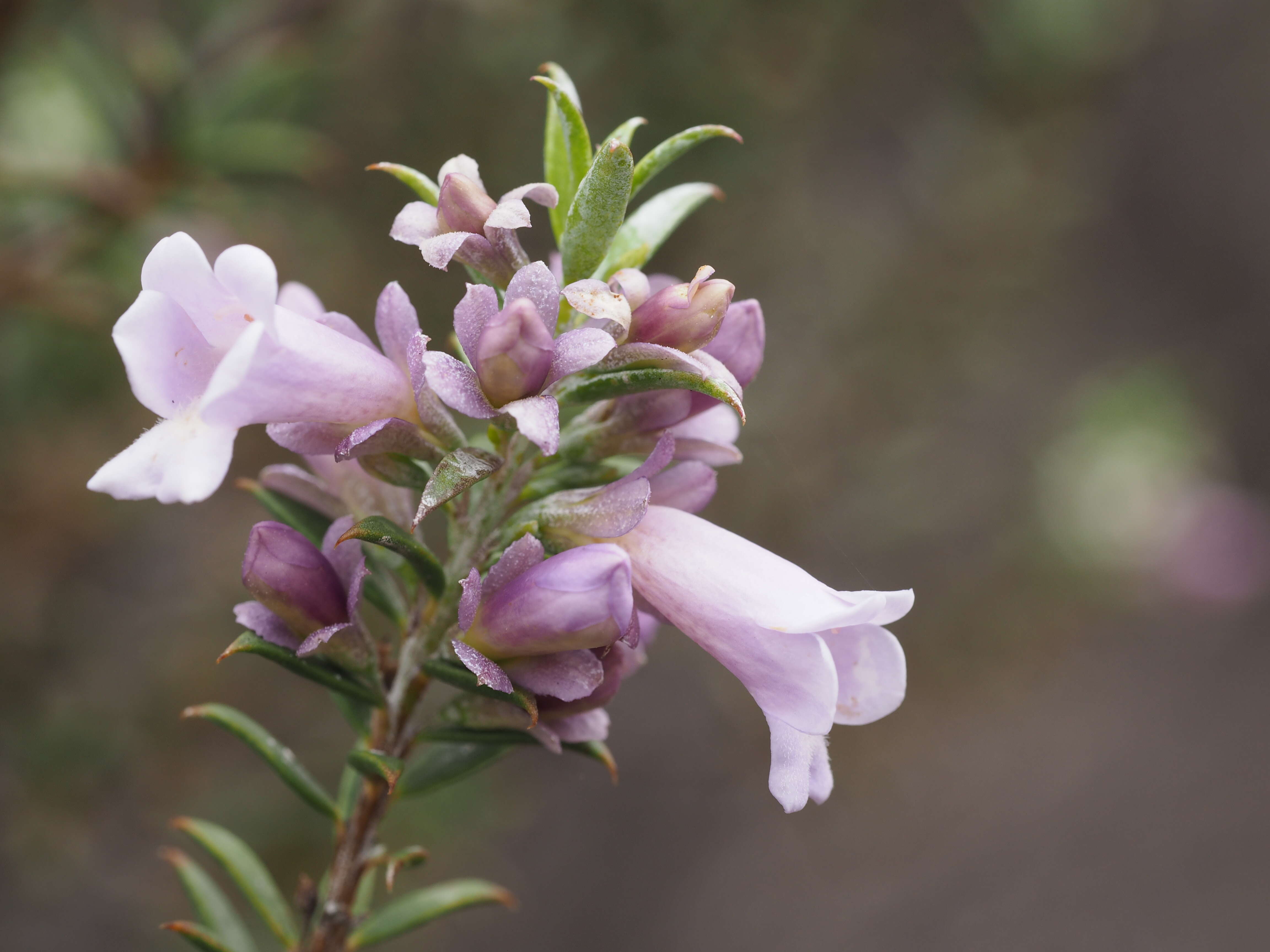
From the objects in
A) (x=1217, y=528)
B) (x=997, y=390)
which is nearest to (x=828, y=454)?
(x=997, y=390)

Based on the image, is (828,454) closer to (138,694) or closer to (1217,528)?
(1217,528)

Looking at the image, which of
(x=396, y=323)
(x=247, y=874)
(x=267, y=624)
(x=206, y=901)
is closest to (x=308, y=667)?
(x=267, y=624)

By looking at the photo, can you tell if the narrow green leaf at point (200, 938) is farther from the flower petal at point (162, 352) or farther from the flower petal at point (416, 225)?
the flower petal at point (416, 225)

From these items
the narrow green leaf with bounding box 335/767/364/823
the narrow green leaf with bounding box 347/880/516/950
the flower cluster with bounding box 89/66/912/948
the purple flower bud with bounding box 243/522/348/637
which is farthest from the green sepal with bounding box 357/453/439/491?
the narrow green leaf with bounding box 347/880/516/950

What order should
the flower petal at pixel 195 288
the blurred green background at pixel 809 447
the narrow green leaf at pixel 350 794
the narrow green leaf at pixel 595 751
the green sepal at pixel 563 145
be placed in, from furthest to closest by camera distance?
the blurred green background at pixel 809 447, the narrow green leaf at pixel 350 794, the narrow green leaf at pixel 595 751, the green sepal at pixel 563 145, the flower petal at pixel 195 288

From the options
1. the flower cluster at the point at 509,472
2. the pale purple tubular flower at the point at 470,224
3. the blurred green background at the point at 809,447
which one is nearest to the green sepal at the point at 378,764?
the flower cluster at the point at 509,472

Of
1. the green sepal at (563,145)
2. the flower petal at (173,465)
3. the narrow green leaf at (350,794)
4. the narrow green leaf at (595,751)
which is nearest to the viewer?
the flower petal at (173,465)

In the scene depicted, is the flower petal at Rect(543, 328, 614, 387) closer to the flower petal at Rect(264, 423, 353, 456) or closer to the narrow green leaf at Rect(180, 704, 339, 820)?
the flower petal at Rect(264, 423, 353, 456)
